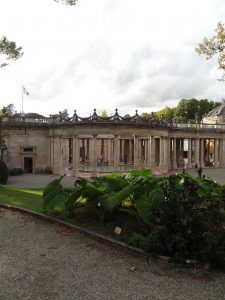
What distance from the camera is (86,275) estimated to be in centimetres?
939

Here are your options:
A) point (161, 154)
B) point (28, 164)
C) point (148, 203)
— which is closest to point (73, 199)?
point (148, 203)

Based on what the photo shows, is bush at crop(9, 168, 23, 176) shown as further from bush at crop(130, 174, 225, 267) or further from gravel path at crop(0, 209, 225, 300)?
bush at crop(130, 174, 225, 267)

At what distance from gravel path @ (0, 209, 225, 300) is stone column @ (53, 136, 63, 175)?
3584cm

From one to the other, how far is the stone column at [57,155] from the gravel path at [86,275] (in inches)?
1411

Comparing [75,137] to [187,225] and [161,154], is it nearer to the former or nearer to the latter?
[161,154]

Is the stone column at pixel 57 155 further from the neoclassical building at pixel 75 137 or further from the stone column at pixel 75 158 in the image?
the stone column at pixel 75 158

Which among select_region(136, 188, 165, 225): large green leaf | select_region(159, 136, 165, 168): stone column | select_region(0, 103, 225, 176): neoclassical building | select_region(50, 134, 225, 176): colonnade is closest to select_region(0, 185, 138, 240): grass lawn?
select_region(136, 188, 165, 225): large green leaf

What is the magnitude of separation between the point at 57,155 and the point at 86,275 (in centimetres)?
3989

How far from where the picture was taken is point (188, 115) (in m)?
96.9

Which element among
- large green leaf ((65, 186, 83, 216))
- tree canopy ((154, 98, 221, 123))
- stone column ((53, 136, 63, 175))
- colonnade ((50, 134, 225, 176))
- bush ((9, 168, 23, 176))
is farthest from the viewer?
tree canopy ((154, 98, 221, 123))

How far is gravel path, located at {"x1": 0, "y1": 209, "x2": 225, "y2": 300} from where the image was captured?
8344mm

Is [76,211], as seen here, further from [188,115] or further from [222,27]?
[188,115]

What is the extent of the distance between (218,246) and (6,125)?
4317 cm

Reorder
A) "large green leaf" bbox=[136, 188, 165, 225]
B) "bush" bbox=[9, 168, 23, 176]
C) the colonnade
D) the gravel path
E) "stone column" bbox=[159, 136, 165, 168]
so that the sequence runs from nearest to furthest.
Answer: the gravel path
"large green leaf" bbox=[136, 188, 165, 225]
"bush" bbox=[9, 168, 23, 176]
the colonnade
"stone column" bbox=[159, 136, 165, 168]
